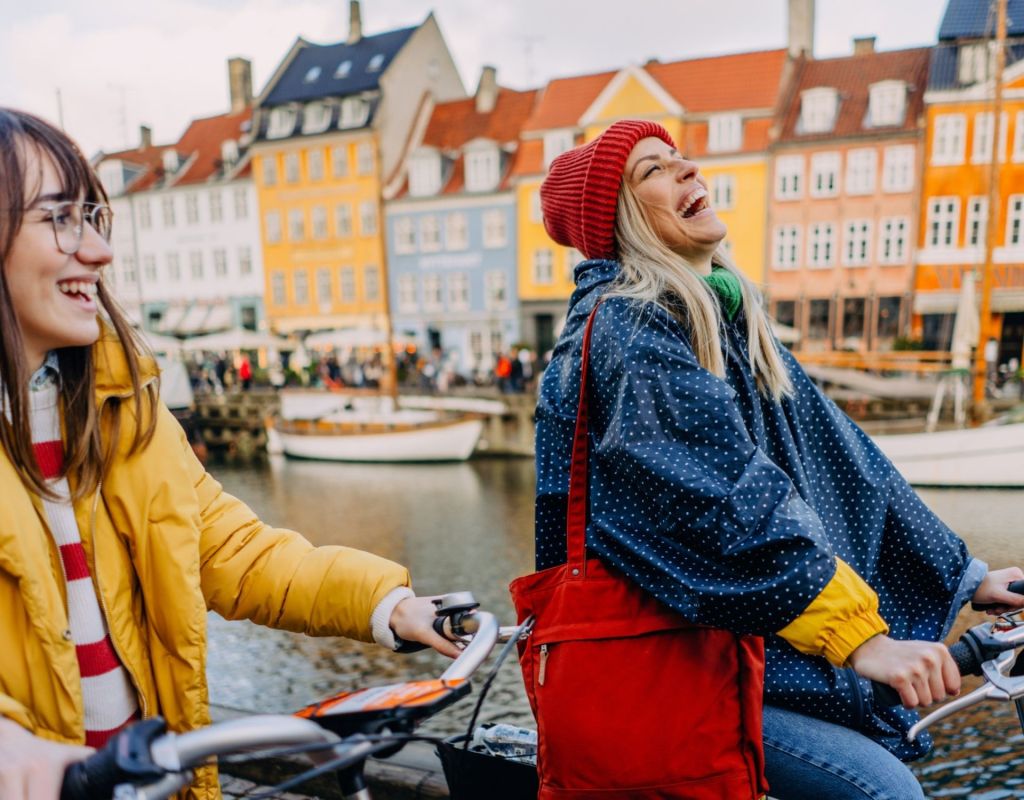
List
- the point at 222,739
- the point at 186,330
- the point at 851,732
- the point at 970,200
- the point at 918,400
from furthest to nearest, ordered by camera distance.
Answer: the point at 186,330 → the point at 970,200 → the point at 918,400 → the point at 851,732 → the point at 222,739

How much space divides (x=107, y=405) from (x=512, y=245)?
31031mm

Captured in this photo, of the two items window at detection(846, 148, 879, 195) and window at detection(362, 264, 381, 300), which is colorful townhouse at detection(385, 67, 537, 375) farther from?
window at detection(846, 148, 879, 195)

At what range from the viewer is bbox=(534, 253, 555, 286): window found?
30.9 metres

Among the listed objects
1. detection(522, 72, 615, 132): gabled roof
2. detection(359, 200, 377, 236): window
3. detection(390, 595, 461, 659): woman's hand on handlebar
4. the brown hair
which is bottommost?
detection(390, 595, 461, 659): woman's hand on handlebar

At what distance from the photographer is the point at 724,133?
28.1 meters

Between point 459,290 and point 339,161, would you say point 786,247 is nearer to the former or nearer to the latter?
point 459,290

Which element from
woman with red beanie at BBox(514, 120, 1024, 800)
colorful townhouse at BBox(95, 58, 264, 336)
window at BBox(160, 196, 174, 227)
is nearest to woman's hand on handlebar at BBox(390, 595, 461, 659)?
woman with red beanie at BBox(514, 120, 1024, 800)

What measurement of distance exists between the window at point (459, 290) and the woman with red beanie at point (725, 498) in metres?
31.3

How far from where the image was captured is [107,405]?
4.64 ft

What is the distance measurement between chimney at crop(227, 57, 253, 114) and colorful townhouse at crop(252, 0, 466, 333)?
5.65 metres

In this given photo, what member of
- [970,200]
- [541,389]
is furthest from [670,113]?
[541,389]

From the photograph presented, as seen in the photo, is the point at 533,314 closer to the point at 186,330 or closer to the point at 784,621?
the point at 186,330

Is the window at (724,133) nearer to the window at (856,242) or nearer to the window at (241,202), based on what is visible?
the window at (856,242)

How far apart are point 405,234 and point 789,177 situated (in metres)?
14.8
